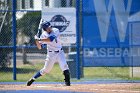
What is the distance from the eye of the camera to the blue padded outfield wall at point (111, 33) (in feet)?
56.2

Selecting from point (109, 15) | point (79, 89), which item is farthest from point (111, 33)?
point (79, 89)

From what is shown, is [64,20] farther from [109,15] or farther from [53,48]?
[53,48]

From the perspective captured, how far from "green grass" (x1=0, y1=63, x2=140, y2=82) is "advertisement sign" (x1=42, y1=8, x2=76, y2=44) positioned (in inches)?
56.9

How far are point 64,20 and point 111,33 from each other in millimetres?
1691

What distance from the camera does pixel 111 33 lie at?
17.2 meters

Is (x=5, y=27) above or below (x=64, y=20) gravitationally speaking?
below

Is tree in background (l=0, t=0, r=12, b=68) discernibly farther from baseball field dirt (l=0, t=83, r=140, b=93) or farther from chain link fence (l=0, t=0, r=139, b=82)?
baseball field dirt (l=0, t=83, r=140, b=93)

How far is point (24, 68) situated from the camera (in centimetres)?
1930

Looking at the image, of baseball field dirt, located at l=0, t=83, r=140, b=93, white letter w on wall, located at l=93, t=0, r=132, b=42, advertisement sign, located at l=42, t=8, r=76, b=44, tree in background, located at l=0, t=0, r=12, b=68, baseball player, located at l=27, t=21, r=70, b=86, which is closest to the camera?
baseball field dirt, located at l=0, t=83, r=140, b=93

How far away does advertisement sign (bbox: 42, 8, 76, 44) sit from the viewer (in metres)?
17.0

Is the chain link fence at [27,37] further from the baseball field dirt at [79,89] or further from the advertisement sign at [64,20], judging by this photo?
the baseball field dirt at [79,89]

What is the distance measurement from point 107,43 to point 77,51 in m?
1.12

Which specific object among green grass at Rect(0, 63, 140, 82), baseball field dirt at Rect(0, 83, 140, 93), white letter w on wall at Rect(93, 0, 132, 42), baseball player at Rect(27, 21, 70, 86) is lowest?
green grass at Rect(0, 63, 140, 82)

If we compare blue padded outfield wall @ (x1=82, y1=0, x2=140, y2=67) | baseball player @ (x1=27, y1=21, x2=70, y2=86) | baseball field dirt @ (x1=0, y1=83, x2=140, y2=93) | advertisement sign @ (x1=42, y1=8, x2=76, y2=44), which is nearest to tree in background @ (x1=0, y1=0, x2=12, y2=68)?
advertisement sign @ (x1=42, y1=8, x2=76, y2=44)
